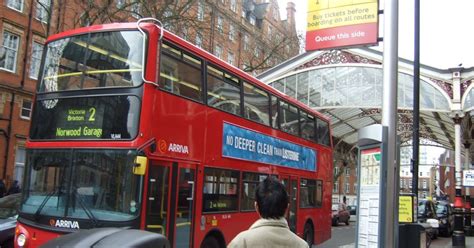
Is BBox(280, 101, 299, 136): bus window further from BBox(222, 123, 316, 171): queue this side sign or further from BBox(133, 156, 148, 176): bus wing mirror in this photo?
BBox(133, 156, 148, 176): bus wing mirror

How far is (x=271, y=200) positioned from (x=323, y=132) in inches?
514

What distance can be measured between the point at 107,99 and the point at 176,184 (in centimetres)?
178

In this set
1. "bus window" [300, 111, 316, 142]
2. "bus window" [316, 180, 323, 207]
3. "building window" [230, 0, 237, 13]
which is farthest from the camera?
"building window" [230, 0, 237, 13]

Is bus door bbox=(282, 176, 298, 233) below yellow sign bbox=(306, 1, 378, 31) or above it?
below

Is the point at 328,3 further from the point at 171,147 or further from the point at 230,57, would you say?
the point at 230,57

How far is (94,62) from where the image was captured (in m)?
8.33

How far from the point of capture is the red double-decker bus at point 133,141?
747 centimetres

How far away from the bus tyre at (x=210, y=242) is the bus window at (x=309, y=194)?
4683mm

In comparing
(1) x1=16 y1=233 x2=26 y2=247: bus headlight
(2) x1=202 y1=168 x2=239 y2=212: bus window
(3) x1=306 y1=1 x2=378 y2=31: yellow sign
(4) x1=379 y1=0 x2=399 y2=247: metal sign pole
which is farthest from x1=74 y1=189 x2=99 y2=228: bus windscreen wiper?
(3) x1=306 y1=1 x2=378 y2=31: yellow sign

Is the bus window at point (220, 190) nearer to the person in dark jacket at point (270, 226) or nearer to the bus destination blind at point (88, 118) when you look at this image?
the bus destination blind at point (88, 118)

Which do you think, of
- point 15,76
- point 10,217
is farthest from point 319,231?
point 15,76

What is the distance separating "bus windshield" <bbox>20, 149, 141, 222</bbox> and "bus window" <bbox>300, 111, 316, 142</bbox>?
25.2 feet

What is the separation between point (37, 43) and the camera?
2884cm

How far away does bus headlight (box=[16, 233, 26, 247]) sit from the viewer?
7796 millimetres
